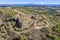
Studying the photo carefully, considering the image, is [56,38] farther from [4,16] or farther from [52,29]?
[4,16]

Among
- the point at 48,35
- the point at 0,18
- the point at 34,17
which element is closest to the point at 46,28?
the point at 48,35

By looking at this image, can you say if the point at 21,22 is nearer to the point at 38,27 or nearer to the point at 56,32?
the point at 38,27

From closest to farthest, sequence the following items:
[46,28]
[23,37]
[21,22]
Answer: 1. [23,37]
2. [46,28]
3. [21,22]

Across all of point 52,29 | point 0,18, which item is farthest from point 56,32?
point 0,18

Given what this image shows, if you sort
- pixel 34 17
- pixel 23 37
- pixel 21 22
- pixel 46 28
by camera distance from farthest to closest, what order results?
pixel 34 17 < pixel 21 22 < pixel 46 28 < pixel 23 37

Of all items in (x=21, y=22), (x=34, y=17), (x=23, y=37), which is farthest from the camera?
(x=34, y=17)

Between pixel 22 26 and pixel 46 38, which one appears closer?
pixel 46 38

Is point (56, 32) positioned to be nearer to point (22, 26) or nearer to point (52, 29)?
point (52, 29)

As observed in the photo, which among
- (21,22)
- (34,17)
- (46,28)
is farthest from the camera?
(34,17)

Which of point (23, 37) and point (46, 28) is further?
point (46, 28)
